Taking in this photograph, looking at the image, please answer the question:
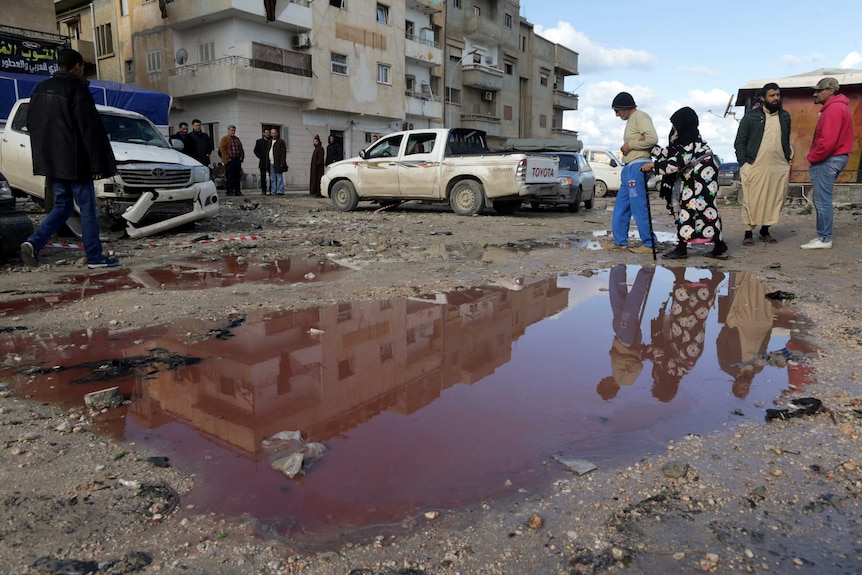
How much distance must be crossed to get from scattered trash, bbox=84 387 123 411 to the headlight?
22.7ft

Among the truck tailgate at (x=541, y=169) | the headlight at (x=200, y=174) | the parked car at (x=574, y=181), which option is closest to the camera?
the headlight at (x=200, y=174)

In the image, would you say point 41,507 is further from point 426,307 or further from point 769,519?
point 426,307

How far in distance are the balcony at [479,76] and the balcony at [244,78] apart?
52.3 ft

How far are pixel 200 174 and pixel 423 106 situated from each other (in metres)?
28.6

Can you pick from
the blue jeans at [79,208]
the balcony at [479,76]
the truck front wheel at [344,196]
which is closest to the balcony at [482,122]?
the balcony at [479,76]

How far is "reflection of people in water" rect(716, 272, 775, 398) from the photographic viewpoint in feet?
10.8

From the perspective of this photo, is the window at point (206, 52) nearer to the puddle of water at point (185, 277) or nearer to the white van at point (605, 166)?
the white van at point (605, 166)

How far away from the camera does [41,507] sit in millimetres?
1944

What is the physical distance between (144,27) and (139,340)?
95.0 feet

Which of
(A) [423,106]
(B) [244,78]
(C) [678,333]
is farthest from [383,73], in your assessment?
(C) [678,333]

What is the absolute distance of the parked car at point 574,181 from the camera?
13.7 metres

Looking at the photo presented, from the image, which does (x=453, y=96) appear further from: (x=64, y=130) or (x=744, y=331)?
(x=744, y=331)

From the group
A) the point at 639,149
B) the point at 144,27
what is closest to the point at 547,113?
the point at 144,27

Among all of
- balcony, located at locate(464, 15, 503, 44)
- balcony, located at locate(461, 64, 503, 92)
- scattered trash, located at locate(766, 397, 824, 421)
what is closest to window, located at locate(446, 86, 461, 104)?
balcony, located at locate(461, 64, 503, 92)
